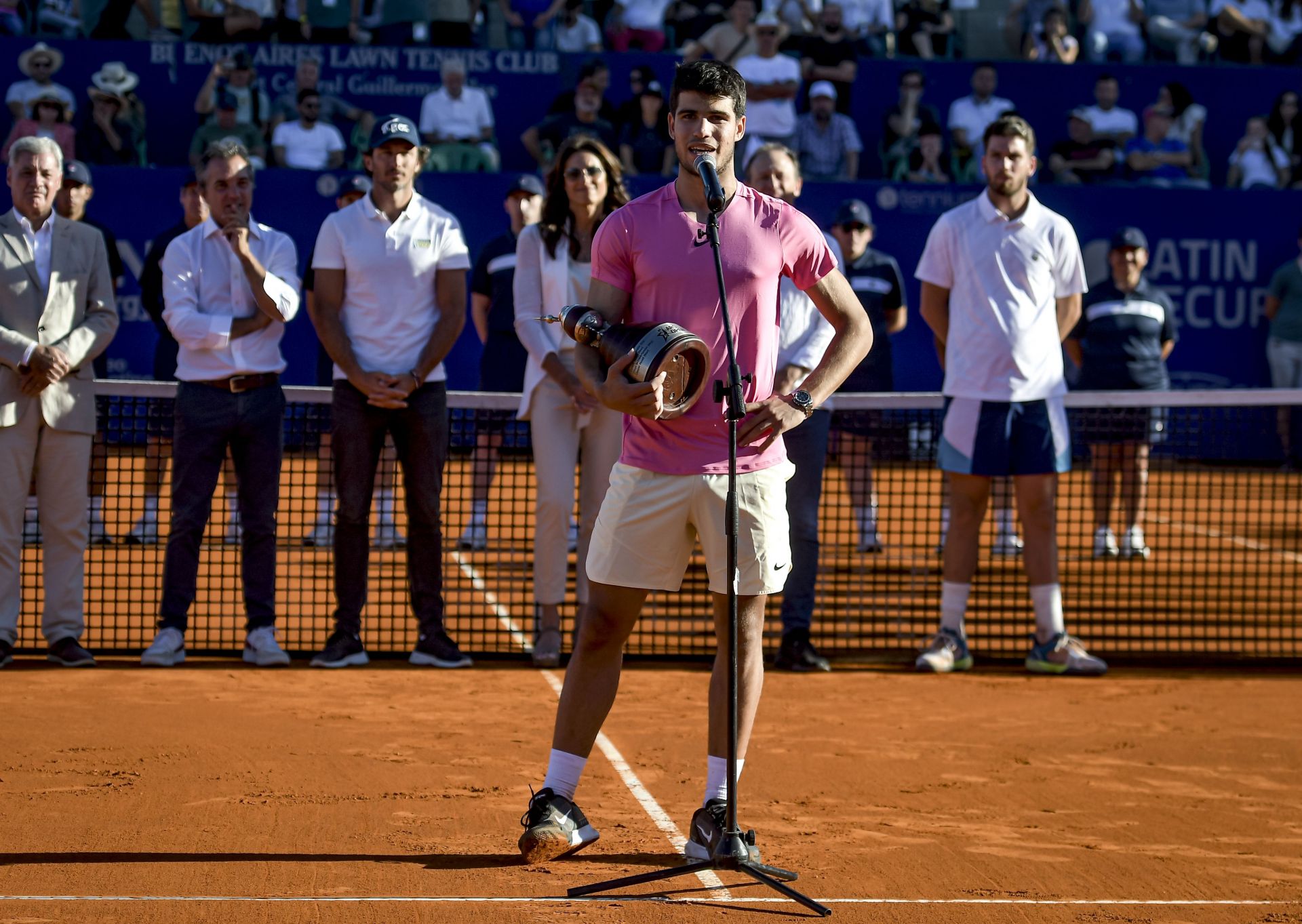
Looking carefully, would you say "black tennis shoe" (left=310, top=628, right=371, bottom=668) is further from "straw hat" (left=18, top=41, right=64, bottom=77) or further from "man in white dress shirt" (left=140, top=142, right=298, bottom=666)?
"straw hat" (left=18, top=41, right=64, bottom=77)

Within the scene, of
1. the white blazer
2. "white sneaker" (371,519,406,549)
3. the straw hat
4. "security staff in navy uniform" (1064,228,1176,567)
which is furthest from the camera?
the straw hat

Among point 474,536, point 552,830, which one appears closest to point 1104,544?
point 474,536

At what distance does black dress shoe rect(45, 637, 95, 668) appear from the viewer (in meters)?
7.20

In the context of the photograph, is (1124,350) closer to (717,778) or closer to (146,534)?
(146,534)

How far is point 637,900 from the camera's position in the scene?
420cm

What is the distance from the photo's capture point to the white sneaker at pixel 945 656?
7.59 m

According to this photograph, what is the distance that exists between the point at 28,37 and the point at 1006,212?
12296 mm

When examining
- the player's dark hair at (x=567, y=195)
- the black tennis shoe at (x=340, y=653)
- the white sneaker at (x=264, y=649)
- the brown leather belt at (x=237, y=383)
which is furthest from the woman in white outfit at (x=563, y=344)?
the white sneaker at (x=264, y=649)

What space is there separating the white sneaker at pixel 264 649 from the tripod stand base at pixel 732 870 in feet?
11.3

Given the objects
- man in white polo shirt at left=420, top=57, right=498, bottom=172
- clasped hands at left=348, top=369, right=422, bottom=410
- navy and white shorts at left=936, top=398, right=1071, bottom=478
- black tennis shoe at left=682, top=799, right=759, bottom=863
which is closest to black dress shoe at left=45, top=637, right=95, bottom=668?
clasped hands at left=348, top=369, right=422, bottom=410

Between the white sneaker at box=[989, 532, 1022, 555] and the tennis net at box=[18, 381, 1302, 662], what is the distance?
2 centimetres

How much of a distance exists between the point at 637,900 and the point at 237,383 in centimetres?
383

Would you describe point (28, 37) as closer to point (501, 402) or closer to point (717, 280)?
point (501, 402)

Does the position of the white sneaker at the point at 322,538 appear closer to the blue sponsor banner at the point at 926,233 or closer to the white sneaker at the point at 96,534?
the white sneaker at the point at 96,534
